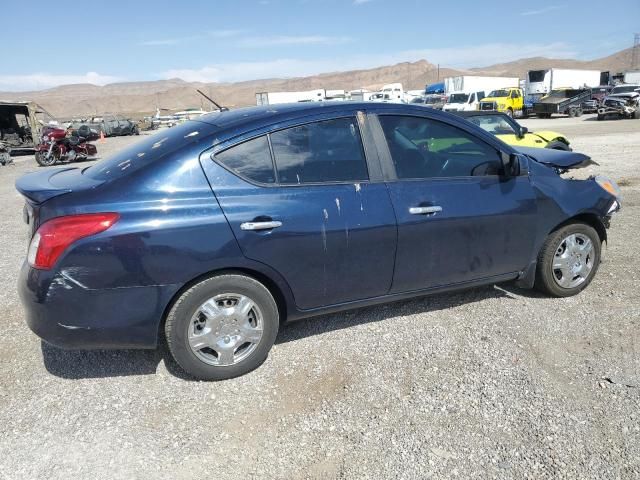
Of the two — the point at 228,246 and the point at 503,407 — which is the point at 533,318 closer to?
the point at 503,407

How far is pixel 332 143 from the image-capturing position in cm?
327

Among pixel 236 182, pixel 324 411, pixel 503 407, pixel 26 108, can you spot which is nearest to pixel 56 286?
pixel 236 182

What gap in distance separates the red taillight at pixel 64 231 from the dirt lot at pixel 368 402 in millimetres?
939

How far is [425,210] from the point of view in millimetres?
3389

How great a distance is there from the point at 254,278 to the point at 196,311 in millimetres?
407

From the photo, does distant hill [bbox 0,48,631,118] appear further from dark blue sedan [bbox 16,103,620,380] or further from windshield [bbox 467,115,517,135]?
dark blue sedan [bbox 16,103,620,380]


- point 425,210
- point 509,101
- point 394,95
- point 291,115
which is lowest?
point 425,210

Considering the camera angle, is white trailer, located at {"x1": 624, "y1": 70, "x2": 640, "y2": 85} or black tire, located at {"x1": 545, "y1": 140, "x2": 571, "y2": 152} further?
white trailer, located at {"x1": 624, "y1": 70, "x2": 640, "y2": 85}

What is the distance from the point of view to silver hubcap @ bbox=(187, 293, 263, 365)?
2.98 metres

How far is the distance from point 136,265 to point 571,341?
297cm

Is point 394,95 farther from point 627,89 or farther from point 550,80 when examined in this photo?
point 627,89

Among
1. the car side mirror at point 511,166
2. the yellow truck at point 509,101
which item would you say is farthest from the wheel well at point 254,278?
the yellow truck at point 509,101

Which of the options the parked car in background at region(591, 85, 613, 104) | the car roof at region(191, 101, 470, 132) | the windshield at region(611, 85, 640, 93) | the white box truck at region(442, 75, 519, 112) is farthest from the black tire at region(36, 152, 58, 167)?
the windshield at region(611, 85, 640, 93)

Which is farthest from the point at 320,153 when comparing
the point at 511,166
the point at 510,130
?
the point at 510,130
